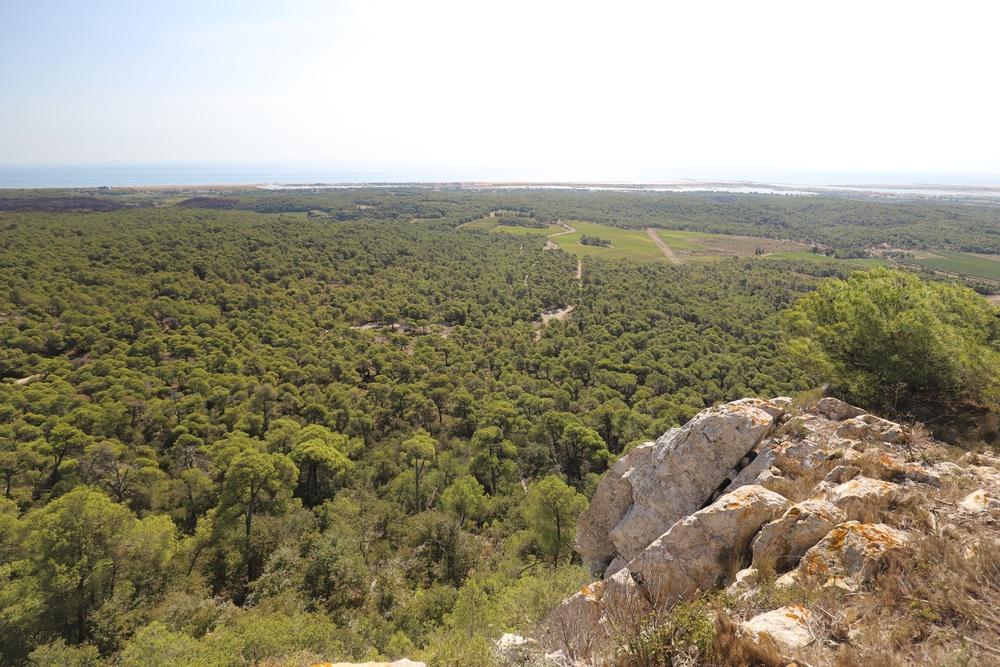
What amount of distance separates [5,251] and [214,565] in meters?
116

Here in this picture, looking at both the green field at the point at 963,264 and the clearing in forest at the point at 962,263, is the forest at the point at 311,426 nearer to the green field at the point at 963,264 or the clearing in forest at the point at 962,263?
the clearing in forest at the point at 962,263

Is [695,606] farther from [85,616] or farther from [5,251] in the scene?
[5,251]

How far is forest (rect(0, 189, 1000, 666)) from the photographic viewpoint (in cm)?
2236

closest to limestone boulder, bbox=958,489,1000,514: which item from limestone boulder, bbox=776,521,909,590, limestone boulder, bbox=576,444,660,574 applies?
limestone boulder, bbox=776,521,909,590

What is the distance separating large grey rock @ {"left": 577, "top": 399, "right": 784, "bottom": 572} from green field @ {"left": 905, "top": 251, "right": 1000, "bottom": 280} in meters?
162

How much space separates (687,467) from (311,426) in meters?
40.7

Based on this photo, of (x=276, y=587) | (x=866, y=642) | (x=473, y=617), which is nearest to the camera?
(x=866, y=642)

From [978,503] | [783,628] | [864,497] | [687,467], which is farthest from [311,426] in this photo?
[978,503]

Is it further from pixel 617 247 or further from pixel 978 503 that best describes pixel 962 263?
pixel 978 503

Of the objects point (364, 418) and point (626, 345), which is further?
point (626, 345)

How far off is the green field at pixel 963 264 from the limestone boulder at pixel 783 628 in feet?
561

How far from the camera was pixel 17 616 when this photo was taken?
20.8 m

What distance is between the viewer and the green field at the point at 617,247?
504 ft

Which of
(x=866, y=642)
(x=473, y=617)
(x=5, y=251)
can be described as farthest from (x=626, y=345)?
(x=5, y=251)
